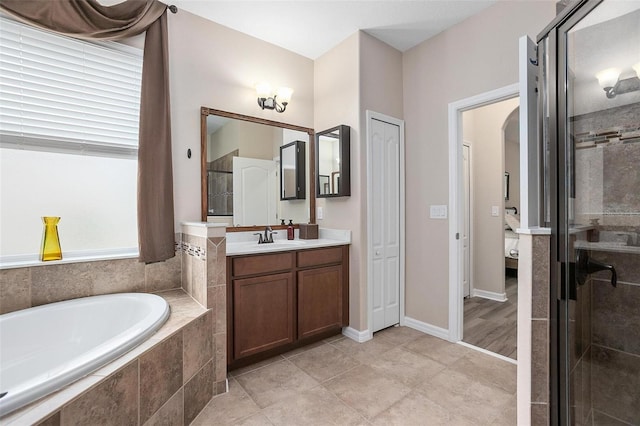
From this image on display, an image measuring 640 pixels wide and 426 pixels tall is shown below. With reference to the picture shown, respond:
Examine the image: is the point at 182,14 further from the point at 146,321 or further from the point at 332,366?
the point at 332,366

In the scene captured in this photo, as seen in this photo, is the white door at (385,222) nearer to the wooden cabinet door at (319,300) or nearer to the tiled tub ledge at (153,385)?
the wooden cabinet door at (319,300)

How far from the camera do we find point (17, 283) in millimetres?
1700

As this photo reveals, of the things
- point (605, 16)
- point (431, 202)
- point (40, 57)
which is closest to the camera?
point (605, 16)

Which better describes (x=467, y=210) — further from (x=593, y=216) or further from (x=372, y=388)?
(x=372, y=388)

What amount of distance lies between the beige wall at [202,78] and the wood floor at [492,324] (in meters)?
2.68

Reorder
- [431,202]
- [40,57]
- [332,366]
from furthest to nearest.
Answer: [431,202]
[332,366]
[40,57]

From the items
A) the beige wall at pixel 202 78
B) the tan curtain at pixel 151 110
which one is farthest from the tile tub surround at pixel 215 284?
the beige wall at pixel 202 78

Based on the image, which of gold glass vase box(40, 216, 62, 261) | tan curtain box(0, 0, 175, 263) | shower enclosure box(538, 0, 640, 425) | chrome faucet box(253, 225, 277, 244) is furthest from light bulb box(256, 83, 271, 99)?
shower enclosure box(538, 0, 640, 425)

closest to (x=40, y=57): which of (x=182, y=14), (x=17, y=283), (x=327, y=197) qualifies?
(x=182, y=14)

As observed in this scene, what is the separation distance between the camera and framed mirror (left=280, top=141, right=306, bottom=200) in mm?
2957

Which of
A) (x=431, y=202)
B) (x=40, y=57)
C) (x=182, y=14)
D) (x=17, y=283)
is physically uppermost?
(x=182, y=14)

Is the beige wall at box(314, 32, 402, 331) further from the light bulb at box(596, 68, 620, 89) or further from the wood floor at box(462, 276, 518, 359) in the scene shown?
the light bulb at box(596, 68, 620, 89)

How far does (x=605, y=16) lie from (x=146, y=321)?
99.6 inches

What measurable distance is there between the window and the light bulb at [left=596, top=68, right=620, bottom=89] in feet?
9.10
